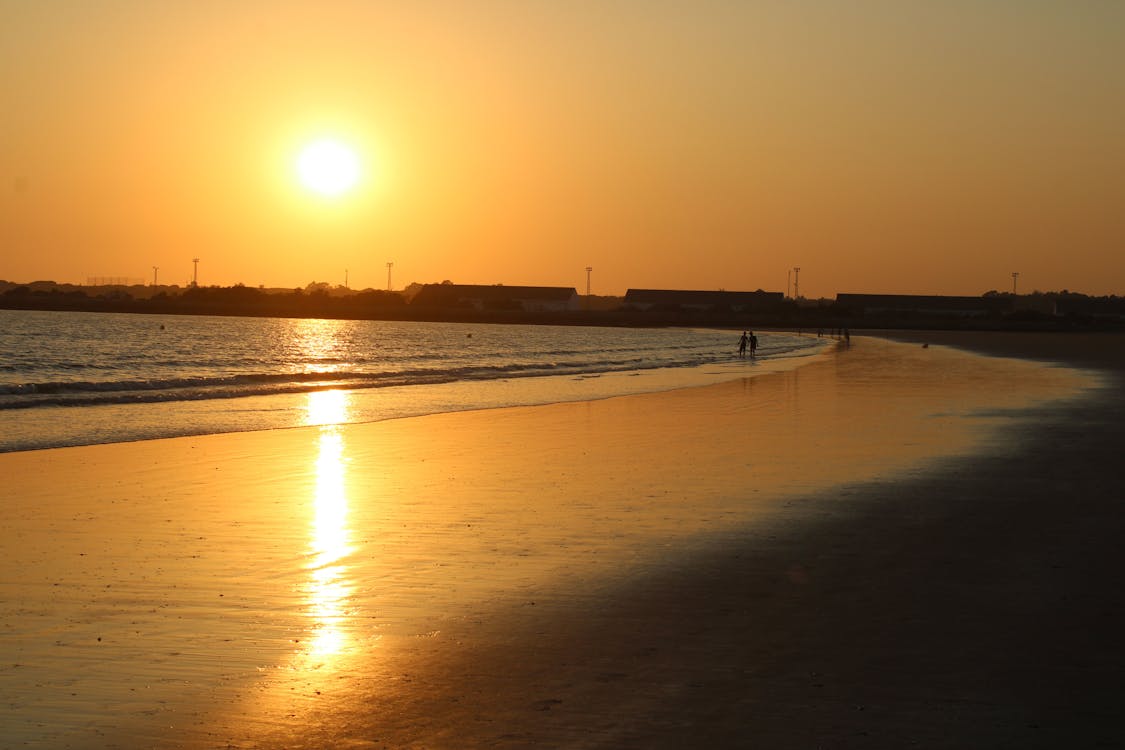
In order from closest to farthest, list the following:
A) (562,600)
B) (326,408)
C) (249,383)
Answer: (562,600) → (326,408) → (249,383)

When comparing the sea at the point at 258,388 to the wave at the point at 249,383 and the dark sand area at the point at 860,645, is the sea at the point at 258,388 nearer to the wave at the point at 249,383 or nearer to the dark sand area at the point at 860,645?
the wave at the point at 249,383

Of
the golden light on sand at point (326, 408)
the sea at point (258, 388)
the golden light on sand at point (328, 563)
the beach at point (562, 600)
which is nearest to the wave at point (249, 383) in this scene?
the sea at point (258, 388)

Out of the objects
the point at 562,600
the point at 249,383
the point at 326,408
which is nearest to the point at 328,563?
the point at 562,600

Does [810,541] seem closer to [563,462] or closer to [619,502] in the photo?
[619,502]

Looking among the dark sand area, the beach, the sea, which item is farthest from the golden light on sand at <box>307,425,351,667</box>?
the sea

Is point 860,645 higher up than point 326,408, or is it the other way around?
point 860,645

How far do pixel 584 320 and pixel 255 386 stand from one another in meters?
157

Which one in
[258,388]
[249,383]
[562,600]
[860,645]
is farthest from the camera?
[249,383]

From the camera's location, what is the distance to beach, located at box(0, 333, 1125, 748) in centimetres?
629

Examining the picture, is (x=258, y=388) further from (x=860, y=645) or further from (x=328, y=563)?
(x=860, y=645)

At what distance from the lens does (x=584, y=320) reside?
19562 centimetres

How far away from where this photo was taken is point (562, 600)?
29.6ft

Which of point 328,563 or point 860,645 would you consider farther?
point 328,563

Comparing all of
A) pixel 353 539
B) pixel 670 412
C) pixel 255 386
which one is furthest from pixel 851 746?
pixel 255 386
